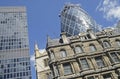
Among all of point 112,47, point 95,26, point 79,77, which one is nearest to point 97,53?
point 112,47

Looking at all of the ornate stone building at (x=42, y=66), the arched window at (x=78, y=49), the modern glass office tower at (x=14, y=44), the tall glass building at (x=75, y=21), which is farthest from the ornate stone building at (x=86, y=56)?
the modern glass office tower at (x=14, y=44)

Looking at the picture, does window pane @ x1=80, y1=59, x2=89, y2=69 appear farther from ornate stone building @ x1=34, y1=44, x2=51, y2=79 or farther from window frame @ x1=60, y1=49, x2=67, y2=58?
ornate stone building @ x1=34, y1=44, x2=51, y2=79

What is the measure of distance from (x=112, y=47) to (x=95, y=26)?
3378 centimetres

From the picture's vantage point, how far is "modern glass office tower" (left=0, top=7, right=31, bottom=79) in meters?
125

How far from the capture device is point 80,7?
304ft

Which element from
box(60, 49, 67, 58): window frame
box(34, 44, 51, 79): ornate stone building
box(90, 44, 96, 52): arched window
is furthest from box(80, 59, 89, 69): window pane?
box(34, 44, 51, 79): ornate stone building

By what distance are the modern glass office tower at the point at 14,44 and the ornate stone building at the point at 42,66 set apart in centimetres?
6137

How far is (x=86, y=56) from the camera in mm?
46969

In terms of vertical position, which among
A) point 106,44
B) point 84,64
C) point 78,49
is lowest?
point 84,64

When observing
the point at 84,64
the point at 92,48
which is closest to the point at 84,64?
the point at 84,64

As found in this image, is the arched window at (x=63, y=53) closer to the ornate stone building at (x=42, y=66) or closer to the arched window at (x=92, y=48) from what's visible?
the arched window at (x=92, y=48)

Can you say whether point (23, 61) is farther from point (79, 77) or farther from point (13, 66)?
point (79, 77)

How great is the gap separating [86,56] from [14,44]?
98455 millimetres

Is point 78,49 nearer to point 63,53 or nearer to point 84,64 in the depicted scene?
point 63,53
